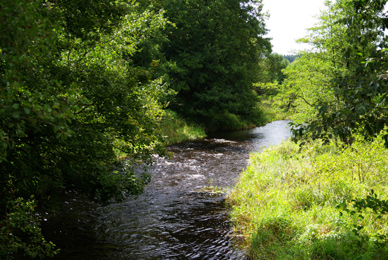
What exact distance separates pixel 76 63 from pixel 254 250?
496cm

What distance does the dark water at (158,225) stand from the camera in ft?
20.4

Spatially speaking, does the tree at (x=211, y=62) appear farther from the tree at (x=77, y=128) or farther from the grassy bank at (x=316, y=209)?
the tree at (x=77, y=128)

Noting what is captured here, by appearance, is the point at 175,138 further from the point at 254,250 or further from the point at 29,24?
the point at 29,24

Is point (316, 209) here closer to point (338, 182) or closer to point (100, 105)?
point (338, 182)

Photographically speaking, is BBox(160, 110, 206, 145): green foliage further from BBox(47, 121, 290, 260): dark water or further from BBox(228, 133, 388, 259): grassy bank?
BBox(228, 133, 388, 259): grassy bank

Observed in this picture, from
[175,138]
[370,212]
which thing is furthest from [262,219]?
[175,138]

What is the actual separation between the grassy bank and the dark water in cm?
65

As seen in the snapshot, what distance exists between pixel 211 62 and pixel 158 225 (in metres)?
20.1

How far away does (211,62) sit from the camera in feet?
84.9

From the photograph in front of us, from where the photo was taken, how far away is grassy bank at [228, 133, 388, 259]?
4984mm

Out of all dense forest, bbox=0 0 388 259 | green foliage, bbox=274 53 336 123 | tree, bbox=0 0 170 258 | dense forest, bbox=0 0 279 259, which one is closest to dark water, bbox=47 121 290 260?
dense forest, bbox=0 0 388 259

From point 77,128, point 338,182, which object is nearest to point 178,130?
point 338,182

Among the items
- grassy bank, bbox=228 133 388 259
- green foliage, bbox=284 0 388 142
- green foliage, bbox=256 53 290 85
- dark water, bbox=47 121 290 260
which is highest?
green foliage, bbox=256 53 290 85

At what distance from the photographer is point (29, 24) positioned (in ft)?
8.82
